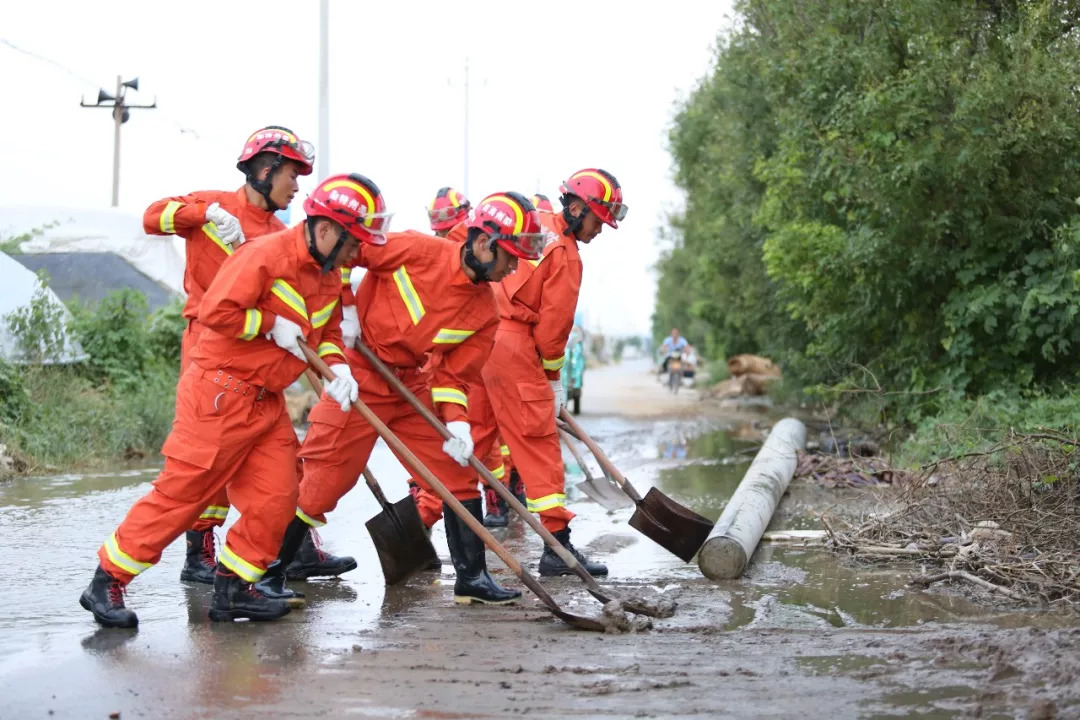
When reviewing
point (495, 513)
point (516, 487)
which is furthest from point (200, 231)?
point (516, 487)

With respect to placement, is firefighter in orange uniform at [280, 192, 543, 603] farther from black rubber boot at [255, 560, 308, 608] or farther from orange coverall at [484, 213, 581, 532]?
orange coverall at [484, 213, 581, 532]

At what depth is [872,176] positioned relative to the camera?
10258mm

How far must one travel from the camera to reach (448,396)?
5504 millimetres

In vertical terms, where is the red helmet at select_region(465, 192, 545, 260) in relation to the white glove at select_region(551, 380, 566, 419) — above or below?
above

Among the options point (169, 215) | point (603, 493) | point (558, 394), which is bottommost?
point (603, 493)

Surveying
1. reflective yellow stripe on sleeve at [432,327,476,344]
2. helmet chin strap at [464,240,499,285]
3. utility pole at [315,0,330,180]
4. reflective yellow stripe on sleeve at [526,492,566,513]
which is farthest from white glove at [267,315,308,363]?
utility pole at [315,0,330,180]

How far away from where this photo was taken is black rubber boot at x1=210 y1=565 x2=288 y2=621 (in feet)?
16.3

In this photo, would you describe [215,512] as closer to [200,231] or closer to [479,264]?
[200,231]

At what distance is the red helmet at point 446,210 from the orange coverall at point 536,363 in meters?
1.82

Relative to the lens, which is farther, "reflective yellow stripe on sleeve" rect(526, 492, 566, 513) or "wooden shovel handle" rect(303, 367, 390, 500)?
"reflective yellow stripe on sleeve" rect(526, 492, 566, 513)

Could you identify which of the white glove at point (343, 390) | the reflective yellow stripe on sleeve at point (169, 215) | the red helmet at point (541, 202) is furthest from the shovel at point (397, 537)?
the red helmet at point (541, 202)

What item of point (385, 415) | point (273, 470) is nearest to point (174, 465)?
point (273, 470)

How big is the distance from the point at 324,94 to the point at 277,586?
1437 cm

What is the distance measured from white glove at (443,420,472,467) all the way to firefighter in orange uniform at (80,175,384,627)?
1.74 ft
